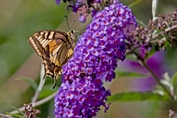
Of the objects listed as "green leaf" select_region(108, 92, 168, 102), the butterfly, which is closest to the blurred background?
"green leaf" select_region(108, 92, 168, 102)

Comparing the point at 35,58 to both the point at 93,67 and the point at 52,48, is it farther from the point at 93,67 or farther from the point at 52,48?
the point at 93,67

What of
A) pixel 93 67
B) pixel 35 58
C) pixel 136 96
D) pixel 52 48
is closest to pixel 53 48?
pixel 52 48

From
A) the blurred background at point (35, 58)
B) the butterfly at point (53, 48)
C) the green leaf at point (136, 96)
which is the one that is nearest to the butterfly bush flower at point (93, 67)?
the butterfly at point (53, 48)

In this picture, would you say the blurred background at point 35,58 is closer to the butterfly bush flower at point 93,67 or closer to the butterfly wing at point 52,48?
the butterfly wing at point 52,48

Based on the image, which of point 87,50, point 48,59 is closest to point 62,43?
point 48,59

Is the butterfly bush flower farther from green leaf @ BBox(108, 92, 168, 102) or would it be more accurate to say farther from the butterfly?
green leaf @ BBox(108, 92, 168, 102)

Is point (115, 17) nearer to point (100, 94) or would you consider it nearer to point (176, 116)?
point (100, 94)
